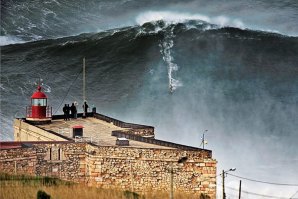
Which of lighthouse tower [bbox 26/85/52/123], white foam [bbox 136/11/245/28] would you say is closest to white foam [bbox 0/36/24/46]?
white foam [bbox 136/11/245/28]

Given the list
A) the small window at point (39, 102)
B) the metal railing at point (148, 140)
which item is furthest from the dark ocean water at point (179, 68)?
the small window at point (39, 102)

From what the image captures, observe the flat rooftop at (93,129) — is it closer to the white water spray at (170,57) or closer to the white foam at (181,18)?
the white water spray at (170,57)

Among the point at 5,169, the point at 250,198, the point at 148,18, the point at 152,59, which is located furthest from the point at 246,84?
the point at 5,169

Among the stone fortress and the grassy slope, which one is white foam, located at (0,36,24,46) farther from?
the grassy slope

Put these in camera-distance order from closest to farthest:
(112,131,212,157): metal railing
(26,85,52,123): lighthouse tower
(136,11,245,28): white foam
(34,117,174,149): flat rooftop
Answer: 1. (112,131,212,157): metal railing
2. (34,117,174,149): flat rooftop
3. (26,85,52,123): lighthouse tower
4. (136,11,245,28): white foam

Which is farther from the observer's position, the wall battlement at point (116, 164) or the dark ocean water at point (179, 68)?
the dark ocean water at point (179, 68)

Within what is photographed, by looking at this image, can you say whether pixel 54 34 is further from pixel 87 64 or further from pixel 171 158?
pixel 171 158
